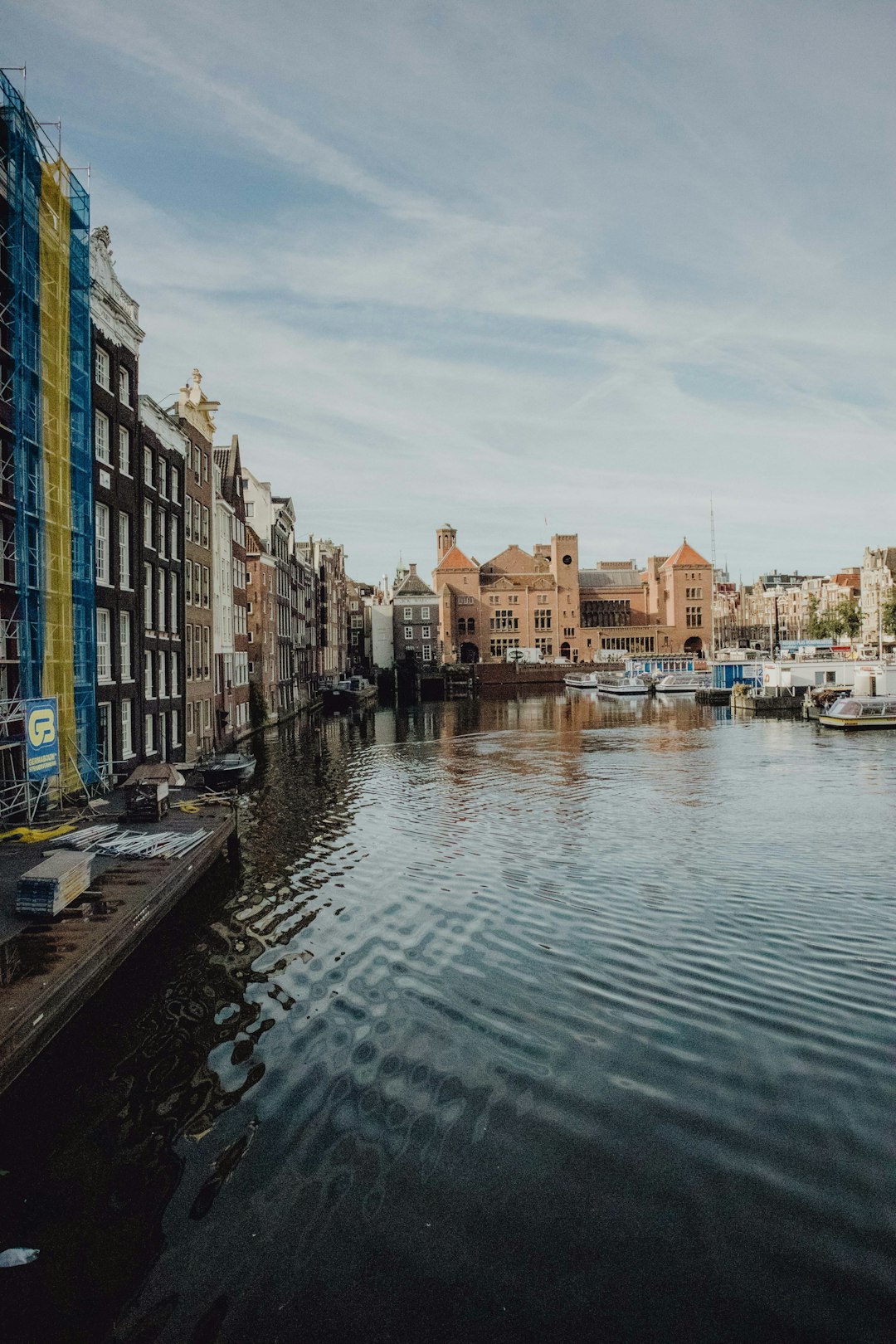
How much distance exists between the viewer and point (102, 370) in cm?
3284

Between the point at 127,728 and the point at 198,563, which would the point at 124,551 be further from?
the point at 198,563

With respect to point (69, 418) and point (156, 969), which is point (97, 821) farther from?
point (69, 418)

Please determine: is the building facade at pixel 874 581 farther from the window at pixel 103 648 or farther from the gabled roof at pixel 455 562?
the window at pixel 103 648

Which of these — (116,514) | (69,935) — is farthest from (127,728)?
(69,935)

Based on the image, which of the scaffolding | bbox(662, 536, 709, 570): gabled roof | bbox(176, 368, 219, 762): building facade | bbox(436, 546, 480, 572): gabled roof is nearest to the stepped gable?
bbox(436, 546, 480, 572): gabled roof

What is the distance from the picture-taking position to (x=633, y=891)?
2164cm

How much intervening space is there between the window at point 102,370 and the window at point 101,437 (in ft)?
3.85

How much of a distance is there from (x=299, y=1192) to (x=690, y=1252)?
428 centimetres

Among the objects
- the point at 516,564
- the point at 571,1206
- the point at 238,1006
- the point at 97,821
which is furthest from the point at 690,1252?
the point at 516,564

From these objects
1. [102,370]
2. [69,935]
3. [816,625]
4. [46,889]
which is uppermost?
[102,370]

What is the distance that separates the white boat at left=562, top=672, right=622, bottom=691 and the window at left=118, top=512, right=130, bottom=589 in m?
94.3

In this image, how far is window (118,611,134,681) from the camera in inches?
1336

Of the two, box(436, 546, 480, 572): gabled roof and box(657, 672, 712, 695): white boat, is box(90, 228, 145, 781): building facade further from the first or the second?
box(436, 546, 480, 572): gabled roof

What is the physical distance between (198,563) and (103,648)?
15.9 meters
